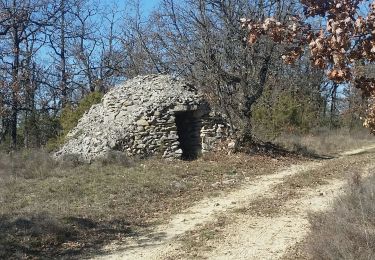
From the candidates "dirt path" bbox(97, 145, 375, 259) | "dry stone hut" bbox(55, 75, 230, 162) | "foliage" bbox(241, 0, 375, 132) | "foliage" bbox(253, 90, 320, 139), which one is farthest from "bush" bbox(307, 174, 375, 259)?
"foliage" bbox(253, 90, 320, 139)

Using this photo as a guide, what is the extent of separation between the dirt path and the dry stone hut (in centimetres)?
525

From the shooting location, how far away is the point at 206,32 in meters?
17.0

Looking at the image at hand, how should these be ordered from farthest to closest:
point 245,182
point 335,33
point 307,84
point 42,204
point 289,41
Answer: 1. point 307,84
2. point 245,182
3. point 42,204
4. point 289,41
5. point 335,33

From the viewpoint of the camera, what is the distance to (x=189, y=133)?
17.7 meters

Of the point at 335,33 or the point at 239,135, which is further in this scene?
the point at 239,135

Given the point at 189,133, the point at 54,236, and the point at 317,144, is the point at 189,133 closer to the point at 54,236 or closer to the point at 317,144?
the point at 317,144

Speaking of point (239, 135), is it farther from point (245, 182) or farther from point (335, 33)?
point (335, 33)

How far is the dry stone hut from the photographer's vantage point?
15734 millimetres

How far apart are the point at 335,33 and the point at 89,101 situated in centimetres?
1908

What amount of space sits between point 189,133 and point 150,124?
2067 millimetres

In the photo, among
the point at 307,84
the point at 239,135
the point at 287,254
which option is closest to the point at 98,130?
the point at 239,135

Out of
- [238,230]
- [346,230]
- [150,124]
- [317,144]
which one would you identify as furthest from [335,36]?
[317,144]

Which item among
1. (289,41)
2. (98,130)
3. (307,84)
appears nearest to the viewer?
(289,41)

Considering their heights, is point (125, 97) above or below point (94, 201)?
above
